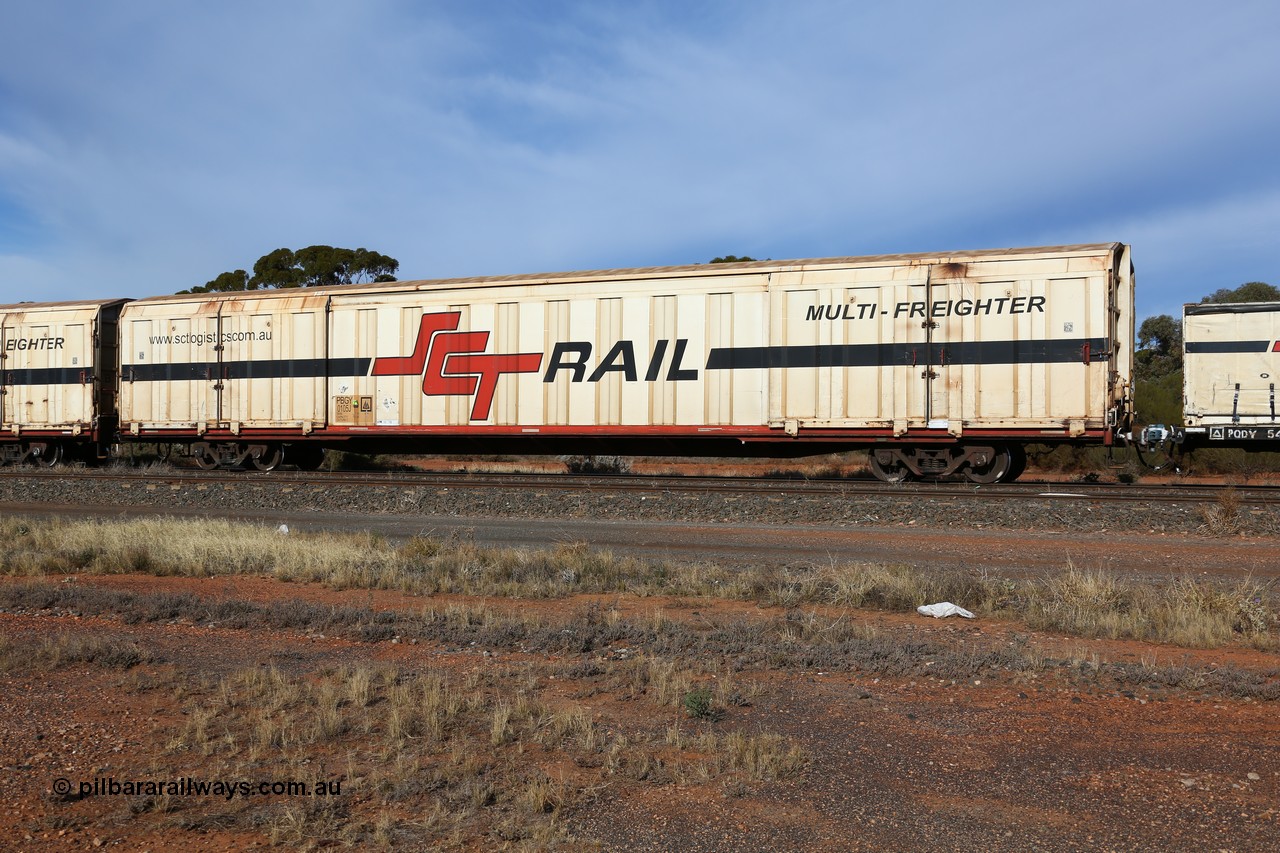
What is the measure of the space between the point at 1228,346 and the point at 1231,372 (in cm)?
57

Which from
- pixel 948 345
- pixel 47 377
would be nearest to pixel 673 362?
pixel 948 345

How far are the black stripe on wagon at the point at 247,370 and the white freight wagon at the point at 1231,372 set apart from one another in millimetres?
17967

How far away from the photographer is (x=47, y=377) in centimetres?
2150

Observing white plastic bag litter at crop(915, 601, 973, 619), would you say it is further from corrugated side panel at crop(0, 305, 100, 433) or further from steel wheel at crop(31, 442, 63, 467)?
steel wheel at crop(31, 442, 63, 467)

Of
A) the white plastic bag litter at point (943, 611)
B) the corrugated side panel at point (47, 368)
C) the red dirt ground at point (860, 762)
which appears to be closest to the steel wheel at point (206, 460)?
the corrugated side panel at point (47, 368)

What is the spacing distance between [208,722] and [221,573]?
5914 millimetres

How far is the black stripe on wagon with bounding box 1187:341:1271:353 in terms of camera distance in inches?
714

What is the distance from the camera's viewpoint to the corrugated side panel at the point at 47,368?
2127 centimetres

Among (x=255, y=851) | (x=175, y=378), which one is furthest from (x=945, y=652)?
(x=175, y=378)

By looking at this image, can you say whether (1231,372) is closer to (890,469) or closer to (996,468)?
(996,468)

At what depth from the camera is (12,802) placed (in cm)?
383

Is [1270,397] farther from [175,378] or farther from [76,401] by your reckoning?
[76,401]

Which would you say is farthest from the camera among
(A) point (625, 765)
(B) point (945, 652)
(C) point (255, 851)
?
(B) point (945, 652)

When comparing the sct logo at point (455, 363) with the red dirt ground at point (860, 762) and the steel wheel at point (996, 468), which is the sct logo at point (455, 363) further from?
the red dirt ground at point (860, 762)
